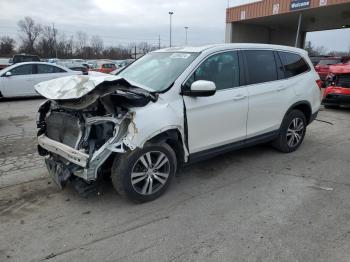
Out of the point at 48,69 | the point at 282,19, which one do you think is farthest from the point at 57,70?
the point at 282,19

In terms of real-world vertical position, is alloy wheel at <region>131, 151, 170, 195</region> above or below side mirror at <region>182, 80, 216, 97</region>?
below

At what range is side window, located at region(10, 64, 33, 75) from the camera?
12195mm

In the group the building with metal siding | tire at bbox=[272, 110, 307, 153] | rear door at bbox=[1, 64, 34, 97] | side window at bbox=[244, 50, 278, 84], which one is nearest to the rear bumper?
tire at bbox=[272, 110, 307, 153]

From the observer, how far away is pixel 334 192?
161 inches

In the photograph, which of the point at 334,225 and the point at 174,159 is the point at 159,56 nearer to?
the point at 174,159

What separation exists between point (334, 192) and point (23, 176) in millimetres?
4234

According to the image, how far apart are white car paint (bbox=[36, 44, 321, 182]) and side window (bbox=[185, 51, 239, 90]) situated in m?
0.07

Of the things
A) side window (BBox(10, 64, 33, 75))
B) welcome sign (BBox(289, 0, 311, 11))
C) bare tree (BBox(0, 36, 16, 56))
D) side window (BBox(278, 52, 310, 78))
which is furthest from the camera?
bare tree (BBox(0, 36, 16, 56))

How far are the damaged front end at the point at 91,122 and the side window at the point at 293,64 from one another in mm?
2733

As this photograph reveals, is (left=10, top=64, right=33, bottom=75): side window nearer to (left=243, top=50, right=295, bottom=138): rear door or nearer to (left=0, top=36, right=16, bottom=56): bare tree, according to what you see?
(left=243, top=50, right=295, bottom=138): rear door

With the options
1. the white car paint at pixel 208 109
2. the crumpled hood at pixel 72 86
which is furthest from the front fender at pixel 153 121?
the crumpled hood at pixel 72 86

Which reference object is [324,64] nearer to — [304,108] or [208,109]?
[304,108]

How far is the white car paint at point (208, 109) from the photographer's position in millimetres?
3502

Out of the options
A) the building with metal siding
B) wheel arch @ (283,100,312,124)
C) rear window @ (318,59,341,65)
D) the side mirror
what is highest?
the building with metal siding
